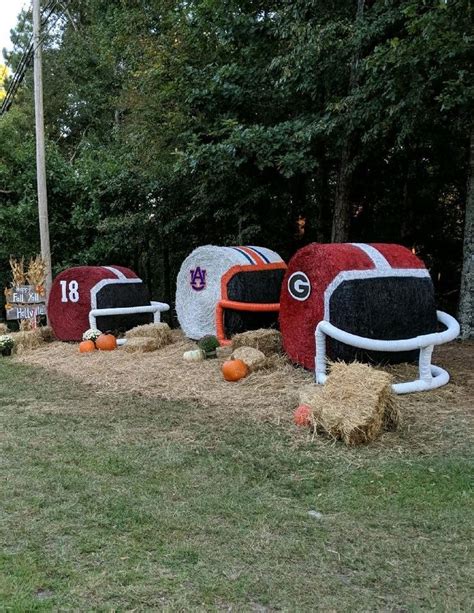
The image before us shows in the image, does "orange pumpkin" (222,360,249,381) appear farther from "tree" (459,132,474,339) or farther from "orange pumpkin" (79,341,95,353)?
"tree" (459,132,474,339)

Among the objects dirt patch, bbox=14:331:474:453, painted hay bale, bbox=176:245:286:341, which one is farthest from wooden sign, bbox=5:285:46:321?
painted hay bale, bbox=176:245:286:341

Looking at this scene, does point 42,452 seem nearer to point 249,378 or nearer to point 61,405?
point 61,405

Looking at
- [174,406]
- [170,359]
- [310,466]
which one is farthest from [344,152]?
[310,466]

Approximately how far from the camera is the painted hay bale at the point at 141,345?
774cm

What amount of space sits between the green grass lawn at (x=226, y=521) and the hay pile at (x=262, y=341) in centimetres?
212

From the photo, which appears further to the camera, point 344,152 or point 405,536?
point 344,152

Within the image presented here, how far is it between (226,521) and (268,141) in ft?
22.1

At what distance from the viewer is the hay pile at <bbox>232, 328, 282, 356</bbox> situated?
6.57 meters

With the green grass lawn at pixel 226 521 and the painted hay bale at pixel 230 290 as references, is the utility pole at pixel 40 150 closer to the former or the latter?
the painted hay bale at pixel 230 290

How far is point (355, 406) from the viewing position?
3.97 metres

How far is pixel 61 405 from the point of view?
5.32 metres

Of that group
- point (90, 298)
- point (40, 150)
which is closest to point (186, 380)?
point (90, 298)

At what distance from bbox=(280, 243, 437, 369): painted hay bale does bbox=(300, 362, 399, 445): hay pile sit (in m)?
1.17

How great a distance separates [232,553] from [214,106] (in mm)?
8581
